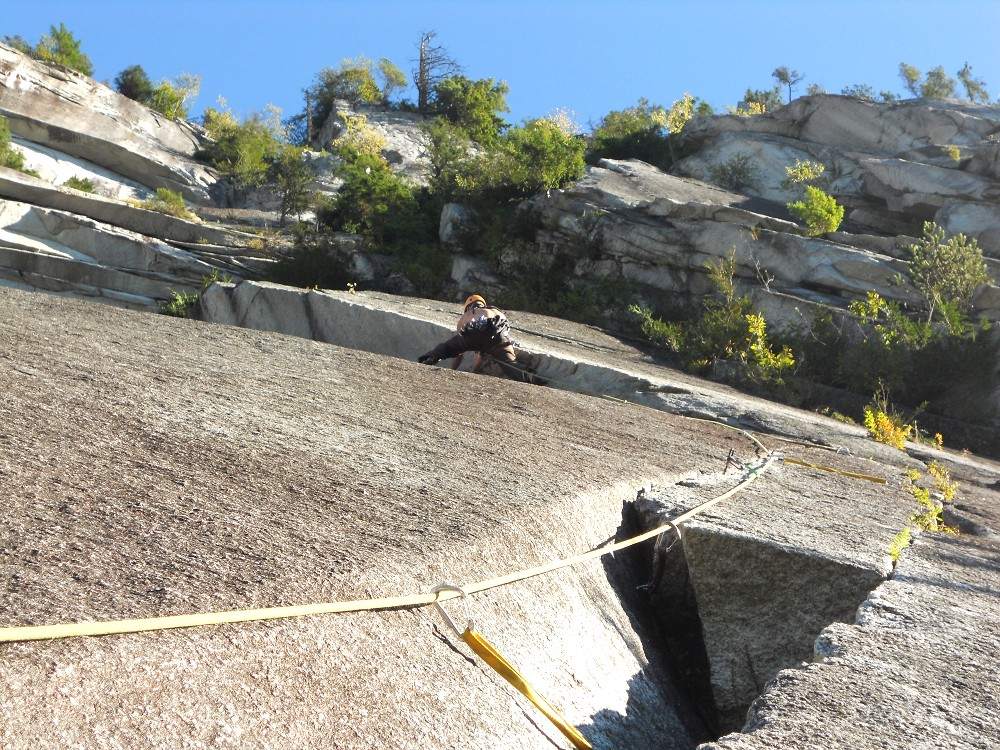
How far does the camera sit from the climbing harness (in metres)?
1.91

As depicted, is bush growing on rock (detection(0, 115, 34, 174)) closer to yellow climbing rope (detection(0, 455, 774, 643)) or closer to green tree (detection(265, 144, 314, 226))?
green tree (detection(265, 144, 314, 226))

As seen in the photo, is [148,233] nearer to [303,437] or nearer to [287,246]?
[287,246]

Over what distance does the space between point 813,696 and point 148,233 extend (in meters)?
22.3

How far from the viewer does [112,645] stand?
150 cm

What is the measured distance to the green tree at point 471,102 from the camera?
1438 inches

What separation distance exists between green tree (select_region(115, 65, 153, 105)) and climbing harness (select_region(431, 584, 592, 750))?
39337mm

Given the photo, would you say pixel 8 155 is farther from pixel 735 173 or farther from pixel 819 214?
pixel 819 214

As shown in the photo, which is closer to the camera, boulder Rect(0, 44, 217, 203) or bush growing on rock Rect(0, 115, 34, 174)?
bush growing on rock Rect(0, 115, 34, 174)

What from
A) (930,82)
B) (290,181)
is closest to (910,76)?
(930,82)

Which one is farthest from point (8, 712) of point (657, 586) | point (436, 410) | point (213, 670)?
point (436, 410)

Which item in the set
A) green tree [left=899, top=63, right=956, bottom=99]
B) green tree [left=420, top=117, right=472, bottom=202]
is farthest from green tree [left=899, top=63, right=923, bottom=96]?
green tree [left=420, top=117, right=472, bottom=202]

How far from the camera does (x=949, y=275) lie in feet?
43.2

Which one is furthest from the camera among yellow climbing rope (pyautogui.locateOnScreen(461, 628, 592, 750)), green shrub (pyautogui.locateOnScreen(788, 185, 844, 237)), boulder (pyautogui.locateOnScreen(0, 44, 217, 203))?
boulder (pyautogui.locateOnScreen(0, 44, 217, 203))

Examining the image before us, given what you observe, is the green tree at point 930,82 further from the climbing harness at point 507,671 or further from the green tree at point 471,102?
the climbing harness at point 507,671
